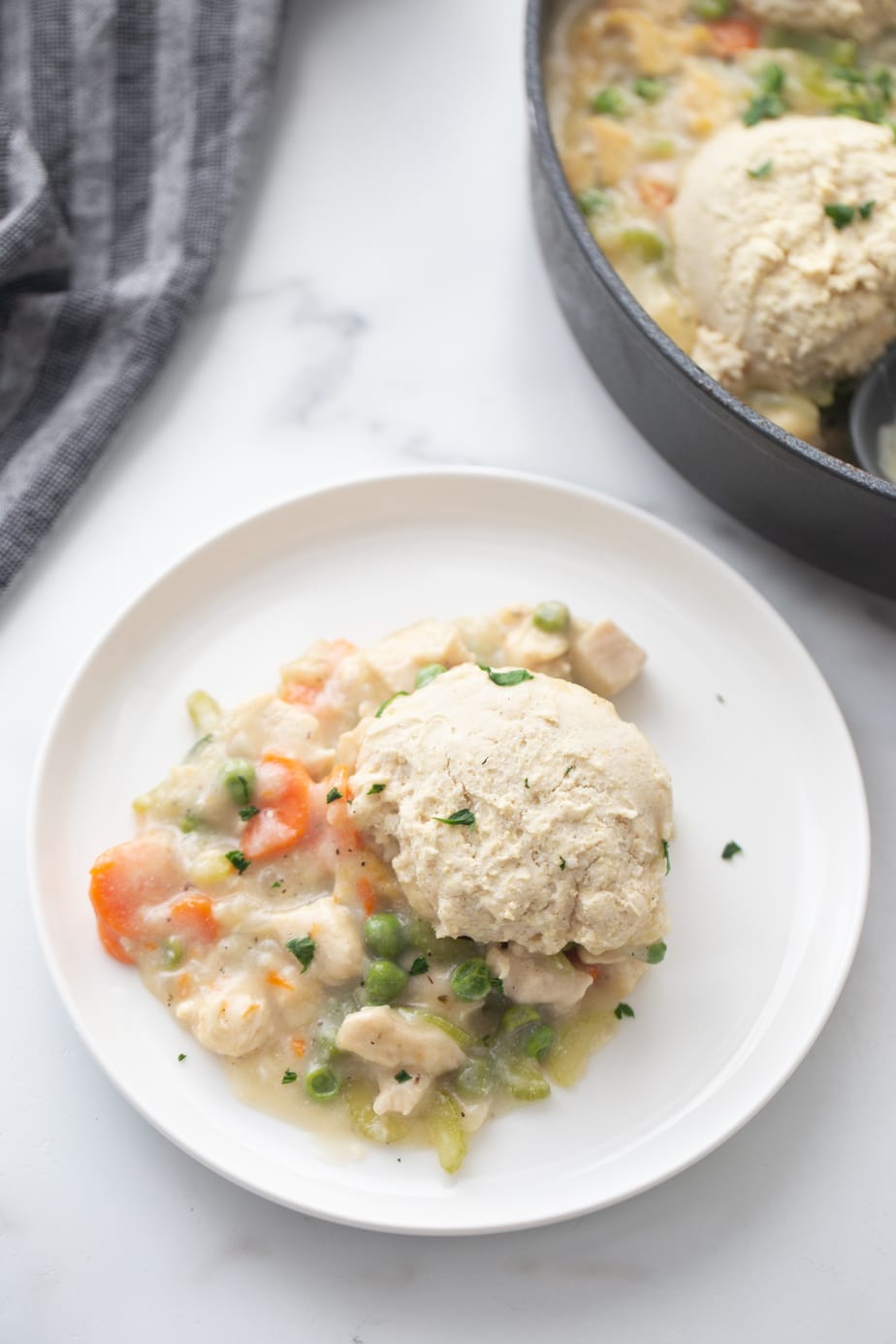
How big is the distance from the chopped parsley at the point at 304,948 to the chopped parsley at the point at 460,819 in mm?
371

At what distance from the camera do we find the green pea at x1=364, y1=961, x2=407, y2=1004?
2486 mm

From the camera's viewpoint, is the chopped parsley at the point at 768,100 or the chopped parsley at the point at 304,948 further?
the chopped parsley at the point at 768,100

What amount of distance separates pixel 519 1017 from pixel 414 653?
0.82 m

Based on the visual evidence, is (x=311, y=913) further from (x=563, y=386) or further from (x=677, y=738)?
(x=563, y=386)

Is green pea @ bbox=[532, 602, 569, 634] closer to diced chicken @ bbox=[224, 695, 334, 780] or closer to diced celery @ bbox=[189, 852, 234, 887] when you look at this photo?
diced chicken @ bbox=[224, 695, 334, 780]

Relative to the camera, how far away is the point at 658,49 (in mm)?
3279

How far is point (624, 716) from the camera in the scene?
9.53 feet

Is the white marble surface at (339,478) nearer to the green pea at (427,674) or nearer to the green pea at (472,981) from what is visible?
the green pea at (472,981)

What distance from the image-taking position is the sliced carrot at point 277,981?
2.53 m

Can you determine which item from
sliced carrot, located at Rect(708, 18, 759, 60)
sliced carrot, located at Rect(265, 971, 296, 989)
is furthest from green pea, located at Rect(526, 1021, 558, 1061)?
sliced carrot, located at Rect(708, 18, 759, 60)

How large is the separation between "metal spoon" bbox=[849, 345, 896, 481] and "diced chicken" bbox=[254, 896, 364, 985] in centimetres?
160

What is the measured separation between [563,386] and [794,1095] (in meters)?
1.85

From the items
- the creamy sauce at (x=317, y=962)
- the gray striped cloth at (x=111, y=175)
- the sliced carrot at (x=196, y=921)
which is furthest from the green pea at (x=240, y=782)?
the gray striped cloth at (x=111, y=175)

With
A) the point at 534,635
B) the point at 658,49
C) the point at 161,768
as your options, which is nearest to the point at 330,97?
the point at 658,49
